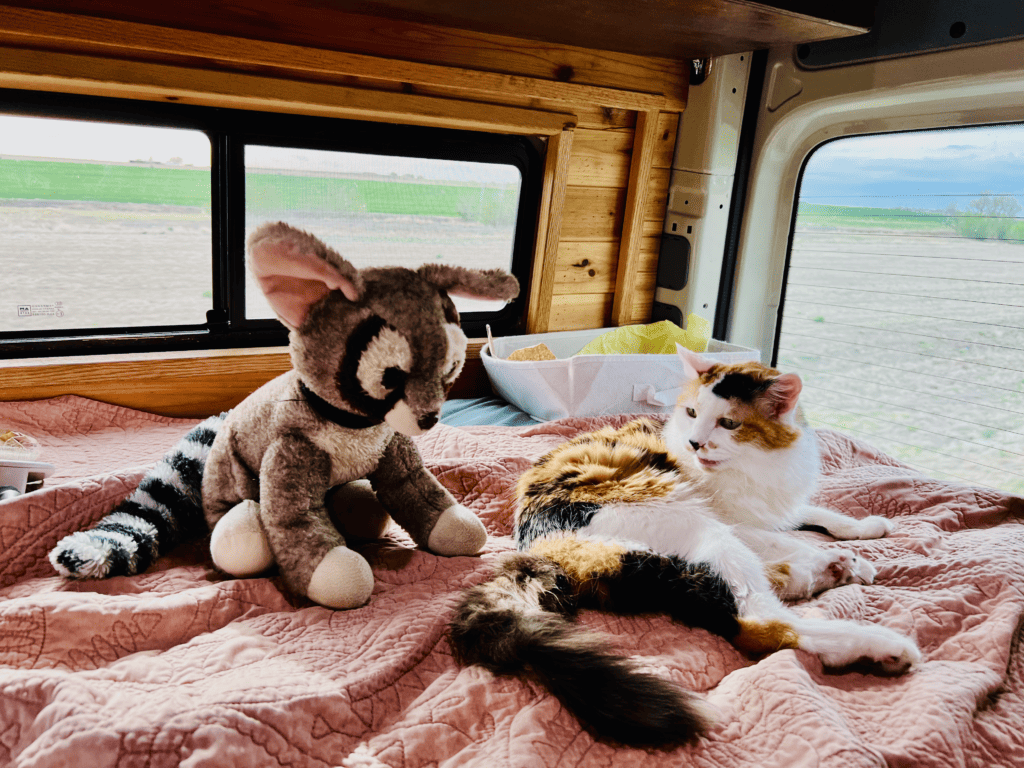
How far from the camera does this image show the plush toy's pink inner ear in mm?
854

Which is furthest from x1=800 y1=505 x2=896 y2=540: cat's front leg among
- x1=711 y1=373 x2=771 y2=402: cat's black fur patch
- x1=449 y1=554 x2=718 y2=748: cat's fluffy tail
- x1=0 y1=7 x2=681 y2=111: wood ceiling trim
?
x1=0 y1=7 x2=681 y2=111: wood ceiling trim

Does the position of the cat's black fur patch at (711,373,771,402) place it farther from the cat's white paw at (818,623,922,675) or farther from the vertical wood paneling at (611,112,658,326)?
the vertical wood paneling at (611,112,658,326)

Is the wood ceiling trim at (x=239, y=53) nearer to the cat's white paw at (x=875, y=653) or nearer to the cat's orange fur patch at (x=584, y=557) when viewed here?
the cat's orange fur patch at (x=584, y=557)

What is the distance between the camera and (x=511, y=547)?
3.83 feet

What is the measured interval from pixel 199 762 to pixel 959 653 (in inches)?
37.4

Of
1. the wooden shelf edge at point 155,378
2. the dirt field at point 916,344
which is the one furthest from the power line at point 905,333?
the wooden shelf edge at point 155,378

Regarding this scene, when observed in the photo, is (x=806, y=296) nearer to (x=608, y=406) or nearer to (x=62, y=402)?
(x=608, y=406)

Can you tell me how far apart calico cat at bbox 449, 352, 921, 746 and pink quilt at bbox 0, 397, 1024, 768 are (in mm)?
33

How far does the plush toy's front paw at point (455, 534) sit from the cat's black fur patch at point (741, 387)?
465mm

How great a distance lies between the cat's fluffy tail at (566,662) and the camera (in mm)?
715

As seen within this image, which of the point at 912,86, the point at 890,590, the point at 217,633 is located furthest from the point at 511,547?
the point at 912,86

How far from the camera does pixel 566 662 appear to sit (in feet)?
2.48

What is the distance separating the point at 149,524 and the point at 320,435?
0.32m

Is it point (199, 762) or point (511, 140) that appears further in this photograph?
point (511, 140)
